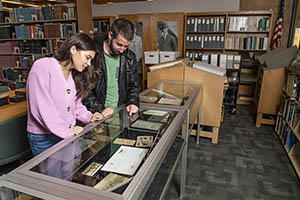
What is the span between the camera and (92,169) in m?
0.86

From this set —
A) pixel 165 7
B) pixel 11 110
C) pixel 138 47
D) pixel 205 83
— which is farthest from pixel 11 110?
pixel 165 7

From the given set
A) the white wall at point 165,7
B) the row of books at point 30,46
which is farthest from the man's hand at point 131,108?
the white wall at point 165,7

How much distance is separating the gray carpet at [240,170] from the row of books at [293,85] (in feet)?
2.25

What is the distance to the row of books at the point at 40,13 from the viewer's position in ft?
13.1

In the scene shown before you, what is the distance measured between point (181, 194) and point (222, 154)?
993 mm

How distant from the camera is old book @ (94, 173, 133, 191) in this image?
700 mm

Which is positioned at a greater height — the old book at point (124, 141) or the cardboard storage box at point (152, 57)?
the cardboard storage box at point (152, 57)

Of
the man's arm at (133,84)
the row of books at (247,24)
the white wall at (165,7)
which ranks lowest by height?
the man's arm at (133,84)

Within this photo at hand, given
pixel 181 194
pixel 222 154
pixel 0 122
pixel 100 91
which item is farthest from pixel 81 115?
pixel 222 154

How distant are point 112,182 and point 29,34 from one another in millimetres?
4774

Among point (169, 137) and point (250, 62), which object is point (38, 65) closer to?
point (169, 137)

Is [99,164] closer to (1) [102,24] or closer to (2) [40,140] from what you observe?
(2) [40,140]

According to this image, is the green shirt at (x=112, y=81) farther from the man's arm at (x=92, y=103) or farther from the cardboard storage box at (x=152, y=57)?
the cardboard storage box at (x=152, y=57)

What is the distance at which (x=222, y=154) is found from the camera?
8.55 ft
